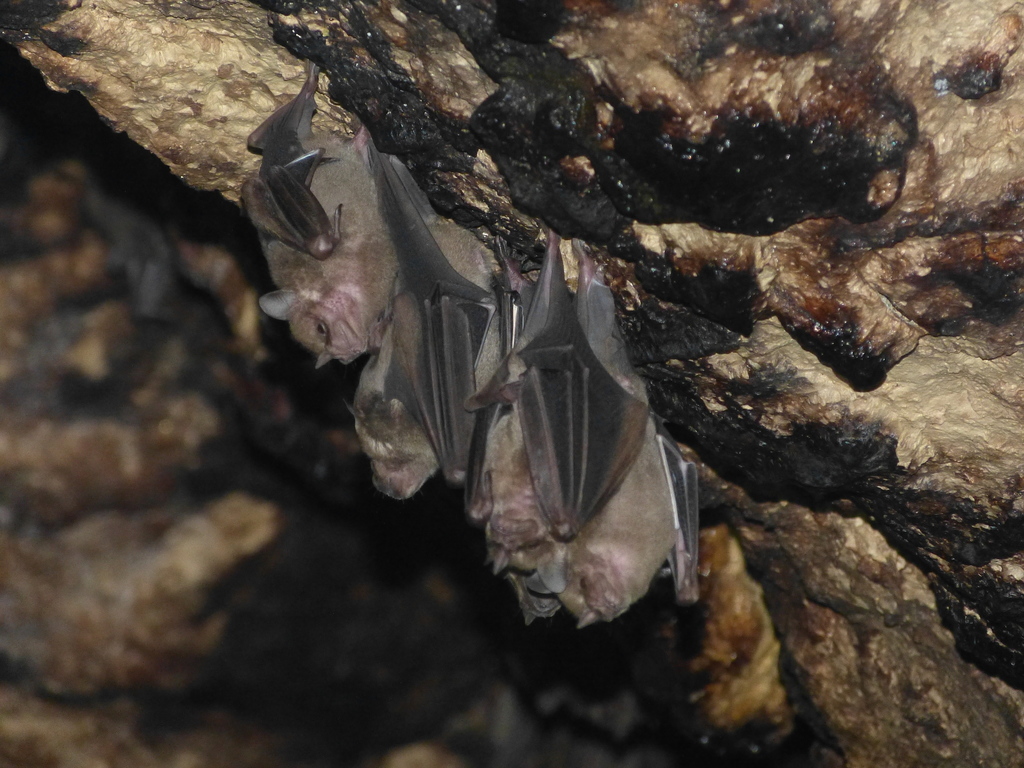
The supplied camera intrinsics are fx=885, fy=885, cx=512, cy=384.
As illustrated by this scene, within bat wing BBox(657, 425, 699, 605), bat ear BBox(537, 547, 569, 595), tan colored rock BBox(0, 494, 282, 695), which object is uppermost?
bat wing BBox(657, 425, 699, 605)

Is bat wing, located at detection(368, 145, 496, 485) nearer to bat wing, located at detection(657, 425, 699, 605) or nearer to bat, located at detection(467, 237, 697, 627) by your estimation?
bat, located at detection(467, 237, 697, 627)

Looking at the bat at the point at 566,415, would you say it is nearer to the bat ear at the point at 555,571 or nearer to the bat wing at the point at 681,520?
the bat ear at the point at 555,571

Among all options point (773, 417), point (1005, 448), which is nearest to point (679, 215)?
point (773, 417)

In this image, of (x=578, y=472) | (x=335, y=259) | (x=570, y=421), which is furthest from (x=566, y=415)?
(x=335, y=259)

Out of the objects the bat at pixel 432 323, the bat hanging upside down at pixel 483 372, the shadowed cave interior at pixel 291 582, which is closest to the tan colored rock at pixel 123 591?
the shadowed cave interior at pixel 291 582

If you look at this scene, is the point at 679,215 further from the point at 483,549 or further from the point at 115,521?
the point at 115,521

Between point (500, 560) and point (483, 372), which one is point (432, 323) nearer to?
point (483, 372)

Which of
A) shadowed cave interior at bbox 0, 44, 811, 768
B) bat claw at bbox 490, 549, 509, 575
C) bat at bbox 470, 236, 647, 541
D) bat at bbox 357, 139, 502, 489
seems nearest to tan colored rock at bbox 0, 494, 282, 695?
shadowed cave interior at bbox 0, 44, 811, 768

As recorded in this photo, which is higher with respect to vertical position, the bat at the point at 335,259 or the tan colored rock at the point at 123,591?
the bat at the point at 335,259
